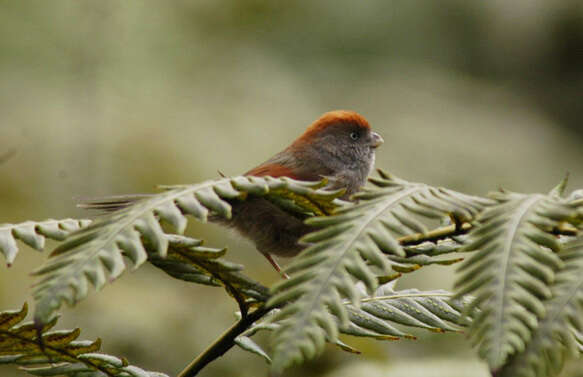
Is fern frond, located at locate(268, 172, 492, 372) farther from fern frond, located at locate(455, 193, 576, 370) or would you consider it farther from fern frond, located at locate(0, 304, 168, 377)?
fern frond, located at locate(0, 304, 168, 377)

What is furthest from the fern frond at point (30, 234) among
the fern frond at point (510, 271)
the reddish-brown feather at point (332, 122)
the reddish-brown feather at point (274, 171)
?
the reddish-brown feather at point (332, 122)

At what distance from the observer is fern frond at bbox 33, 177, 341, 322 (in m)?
1.03

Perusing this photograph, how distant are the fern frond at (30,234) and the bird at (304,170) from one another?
0.60 metres

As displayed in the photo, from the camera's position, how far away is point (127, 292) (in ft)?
20.2

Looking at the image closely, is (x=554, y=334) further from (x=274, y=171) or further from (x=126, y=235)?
(x=274, y=171)

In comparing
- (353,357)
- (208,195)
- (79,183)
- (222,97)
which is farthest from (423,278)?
(208,195)

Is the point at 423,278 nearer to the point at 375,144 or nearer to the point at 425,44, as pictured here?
the point at 375,144

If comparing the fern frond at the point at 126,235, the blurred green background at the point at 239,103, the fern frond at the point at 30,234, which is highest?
the fern frond at the point at 126,235

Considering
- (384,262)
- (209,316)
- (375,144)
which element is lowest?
(209,316)

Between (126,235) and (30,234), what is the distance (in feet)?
1.03

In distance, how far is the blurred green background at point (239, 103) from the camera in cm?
599

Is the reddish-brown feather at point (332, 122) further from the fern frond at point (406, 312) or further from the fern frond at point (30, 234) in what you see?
the fern frond at point (30, 234)

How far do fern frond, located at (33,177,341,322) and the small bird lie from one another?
1.18m

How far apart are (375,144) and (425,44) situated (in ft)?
26.5
